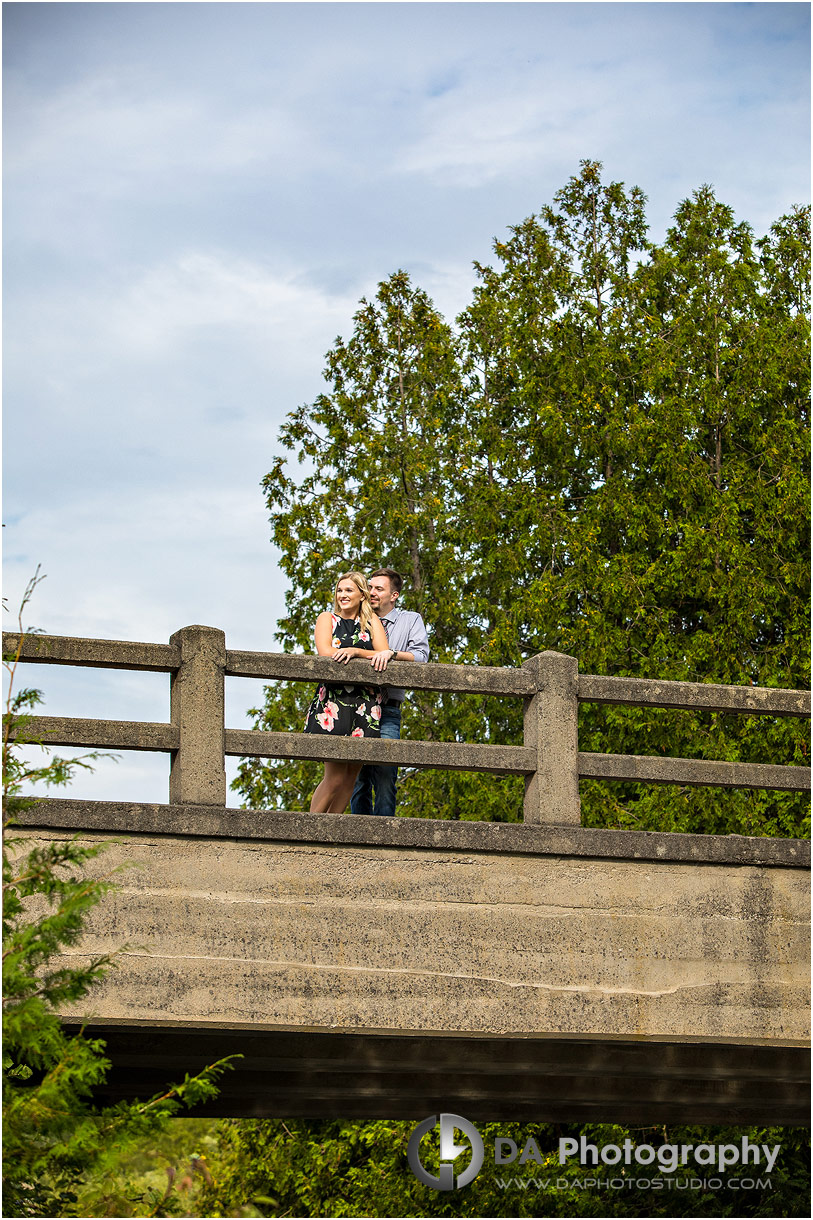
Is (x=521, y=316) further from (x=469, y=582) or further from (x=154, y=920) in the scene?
(x=154, y=920)

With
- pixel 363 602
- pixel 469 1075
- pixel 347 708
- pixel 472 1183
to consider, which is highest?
pixel 363 602

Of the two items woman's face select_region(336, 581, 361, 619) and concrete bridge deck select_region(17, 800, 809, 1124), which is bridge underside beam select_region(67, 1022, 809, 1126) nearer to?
concrete bridge deck select_region(17, 800, 809, 1124)

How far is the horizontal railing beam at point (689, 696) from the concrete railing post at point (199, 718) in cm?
191

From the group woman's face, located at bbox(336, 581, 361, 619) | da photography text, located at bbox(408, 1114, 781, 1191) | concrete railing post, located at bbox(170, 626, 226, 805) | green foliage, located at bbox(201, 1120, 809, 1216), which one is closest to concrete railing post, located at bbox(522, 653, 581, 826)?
woman's face, located at bbox(336, 581, 361, 619)

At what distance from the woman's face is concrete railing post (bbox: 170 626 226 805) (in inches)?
42.1

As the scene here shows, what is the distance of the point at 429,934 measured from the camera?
6484 mm

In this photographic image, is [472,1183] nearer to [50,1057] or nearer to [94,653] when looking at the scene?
[94,653]

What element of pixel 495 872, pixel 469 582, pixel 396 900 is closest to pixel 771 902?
pixel 495 872

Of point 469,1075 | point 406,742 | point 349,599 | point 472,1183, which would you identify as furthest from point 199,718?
point 472,1183

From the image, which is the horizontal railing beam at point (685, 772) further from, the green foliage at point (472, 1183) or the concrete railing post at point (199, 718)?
the green foliage at point (472, 1183)

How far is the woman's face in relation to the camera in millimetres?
7547

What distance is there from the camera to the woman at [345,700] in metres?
7.33

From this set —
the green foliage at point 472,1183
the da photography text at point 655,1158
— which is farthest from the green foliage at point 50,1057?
the green foliage at point 472,1183

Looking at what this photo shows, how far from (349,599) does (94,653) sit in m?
1.65
